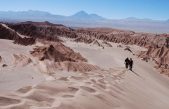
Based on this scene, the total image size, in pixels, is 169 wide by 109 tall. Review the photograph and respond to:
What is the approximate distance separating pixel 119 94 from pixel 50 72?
599 cm

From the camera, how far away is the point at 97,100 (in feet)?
34.3

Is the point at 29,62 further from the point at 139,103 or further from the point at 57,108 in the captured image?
the point at 57,108

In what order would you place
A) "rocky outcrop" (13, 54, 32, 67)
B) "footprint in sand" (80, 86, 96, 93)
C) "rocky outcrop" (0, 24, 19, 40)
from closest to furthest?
"footprint in sand" (80, 86, 96, 93)
"rocky outcrop" (13, 54, 32, 67)
"rocky outcrop" (0, 24, 19, 40)

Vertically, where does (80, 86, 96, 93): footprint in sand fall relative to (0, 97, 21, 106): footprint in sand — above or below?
below

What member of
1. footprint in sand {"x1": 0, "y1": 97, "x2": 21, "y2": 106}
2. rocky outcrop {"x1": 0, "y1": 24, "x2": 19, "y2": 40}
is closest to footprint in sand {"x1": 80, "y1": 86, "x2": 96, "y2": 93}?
footprint in sand {"x1": 0, "y1": 97, "x2": 21, "y2": 106}

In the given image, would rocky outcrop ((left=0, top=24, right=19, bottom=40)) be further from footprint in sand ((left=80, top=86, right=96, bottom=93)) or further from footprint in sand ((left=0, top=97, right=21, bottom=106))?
footprint in sand ((left=0, top=97, right=21, bottom=106))

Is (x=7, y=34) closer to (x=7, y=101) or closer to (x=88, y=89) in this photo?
(x=88, y=89)

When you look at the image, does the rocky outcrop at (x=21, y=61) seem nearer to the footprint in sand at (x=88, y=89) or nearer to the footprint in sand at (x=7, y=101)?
the footprint in sand at (x=88, y=89)

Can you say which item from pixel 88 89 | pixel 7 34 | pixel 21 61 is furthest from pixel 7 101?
pixel 7 34

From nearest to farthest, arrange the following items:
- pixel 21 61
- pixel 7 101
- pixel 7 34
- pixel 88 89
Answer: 1. pixel 7 101
2. pixel 88 89
3. pixel 21 61
4. pixel 7 34

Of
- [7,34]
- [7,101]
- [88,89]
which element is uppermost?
[7,101]

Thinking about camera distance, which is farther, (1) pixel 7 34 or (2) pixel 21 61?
(1) pixel 7 34

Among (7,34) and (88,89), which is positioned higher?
(88,89)

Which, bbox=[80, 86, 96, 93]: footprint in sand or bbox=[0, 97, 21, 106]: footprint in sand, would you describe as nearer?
bbox=[0, 97, 21, 106]: footprint in sand
